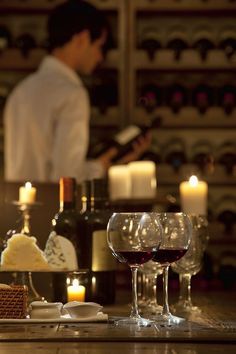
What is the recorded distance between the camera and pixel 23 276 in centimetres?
175

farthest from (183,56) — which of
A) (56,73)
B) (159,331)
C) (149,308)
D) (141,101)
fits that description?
(159,331)

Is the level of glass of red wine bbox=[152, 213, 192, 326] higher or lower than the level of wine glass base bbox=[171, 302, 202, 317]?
higher

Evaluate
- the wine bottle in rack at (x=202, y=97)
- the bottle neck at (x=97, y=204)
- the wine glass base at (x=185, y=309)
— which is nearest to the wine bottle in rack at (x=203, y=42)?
the wine bottle in rack at (x=202, y=97)

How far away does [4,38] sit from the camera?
497 cm

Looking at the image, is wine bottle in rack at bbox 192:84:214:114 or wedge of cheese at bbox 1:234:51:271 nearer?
wedge of cheese at bbox 1:234:51:271

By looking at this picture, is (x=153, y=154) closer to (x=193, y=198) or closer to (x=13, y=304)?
(x=193, y=198)

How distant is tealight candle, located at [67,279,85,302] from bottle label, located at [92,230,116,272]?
0.15m

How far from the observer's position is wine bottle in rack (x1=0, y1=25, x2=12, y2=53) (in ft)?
16.1

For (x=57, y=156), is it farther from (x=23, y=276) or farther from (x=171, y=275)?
(x=23, y=276)

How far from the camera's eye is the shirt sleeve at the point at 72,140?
373cm

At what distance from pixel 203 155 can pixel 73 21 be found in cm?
151

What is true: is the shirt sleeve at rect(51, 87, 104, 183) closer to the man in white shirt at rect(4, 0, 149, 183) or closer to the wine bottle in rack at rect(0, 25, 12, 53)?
the man in white shirt at rect(4, 0, 149, 183)

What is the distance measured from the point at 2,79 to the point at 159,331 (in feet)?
13.0

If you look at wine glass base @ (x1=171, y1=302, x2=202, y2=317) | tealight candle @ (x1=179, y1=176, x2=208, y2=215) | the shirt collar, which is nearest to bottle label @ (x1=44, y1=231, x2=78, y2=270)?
wine glass base @ (x1=171, y1=302, x2=202, y2=317)
